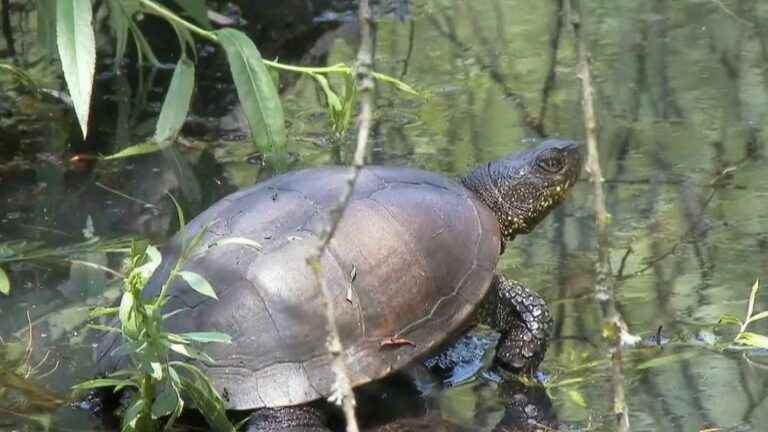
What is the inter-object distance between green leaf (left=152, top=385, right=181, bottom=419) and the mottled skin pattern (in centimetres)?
27

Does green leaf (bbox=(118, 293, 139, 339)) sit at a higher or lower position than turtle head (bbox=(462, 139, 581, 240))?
higher

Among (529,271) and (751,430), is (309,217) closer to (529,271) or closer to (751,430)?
(529,271)

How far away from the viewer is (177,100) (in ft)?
13.4

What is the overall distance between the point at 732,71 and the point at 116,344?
3.52 m

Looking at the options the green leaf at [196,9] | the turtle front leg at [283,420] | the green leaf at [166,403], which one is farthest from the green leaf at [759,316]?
the green leaf at [196,9]

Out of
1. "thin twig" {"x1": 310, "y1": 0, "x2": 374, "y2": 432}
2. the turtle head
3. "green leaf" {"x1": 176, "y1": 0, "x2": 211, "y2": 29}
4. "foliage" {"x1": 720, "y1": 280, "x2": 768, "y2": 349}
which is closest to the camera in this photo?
"thin twig" {"x1": 310, "y1": 0, "x2": 374, "y2": 432}

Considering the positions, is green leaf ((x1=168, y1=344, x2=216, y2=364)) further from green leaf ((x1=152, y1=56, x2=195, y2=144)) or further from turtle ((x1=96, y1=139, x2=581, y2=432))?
green leaf ((x1=152, y1=56, x2=195, y2=144))

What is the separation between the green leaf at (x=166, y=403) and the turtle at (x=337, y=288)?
216 millimetres

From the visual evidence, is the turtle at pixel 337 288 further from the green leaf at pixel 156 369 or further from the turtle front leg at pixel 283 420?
the green leaf at pixel 156 369

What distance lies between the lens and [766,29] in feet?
21.6

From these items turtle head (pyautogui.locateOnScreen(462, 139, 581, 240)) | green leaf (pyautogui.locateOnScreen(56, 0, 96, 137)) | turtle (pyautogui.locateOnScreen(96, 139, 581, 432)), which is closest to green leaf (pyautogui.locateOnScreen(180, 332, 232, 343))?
turtle (pyautogui.locateOnScreen(96, 139, 581, 432))

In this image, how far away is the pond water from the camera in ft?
11.5

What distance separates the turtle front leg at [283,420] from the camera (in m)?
3.20

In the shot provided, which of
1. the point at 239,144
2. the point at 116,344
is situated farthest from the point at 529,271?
the point at 239,144
